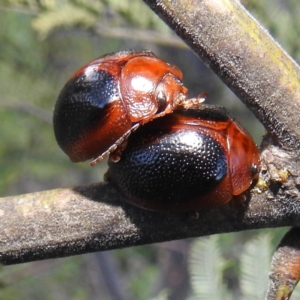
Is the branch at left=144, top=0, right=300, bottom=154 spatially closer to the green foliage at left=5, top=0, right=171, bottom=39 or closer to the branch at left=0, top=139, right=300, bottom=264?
the branch at left=0, top=139, right=300, bottom=264

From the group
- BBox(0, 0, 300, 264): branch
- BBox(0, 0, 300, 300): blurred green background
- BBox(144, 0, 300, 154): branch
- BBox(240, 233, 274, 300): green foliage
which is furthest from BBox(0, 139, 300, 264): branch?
BBox(240, 233, 274, 300): green foliage

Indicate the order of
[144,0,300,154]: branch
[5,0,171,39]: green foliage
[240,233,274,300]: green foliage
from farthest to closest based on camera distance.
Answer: [5,0,171,39]: green foliage, [240,233,274,300]: green foliage, [144,0,300,154]: branch

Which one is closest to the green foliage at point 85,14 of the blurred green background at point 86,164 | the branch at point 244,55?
the blurred green background at point 86,164

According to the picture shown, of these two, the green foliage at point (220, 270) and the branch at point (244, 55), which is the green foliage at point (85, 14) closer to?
the green foliage at point (220, 270)

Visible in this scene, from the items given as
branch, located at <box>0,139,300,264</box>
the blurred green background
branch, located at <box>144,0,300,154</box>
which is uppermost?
branch, located at <box>144,0,300,154</box>

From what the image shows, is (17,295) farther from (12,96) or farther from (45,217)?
(45,217)

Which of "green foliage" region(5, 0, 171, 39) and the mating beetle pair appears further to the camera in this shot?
"green foliage" region(5, 0, 171, 39)

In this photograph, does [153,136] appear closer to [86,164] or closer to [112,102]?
[112,102]
